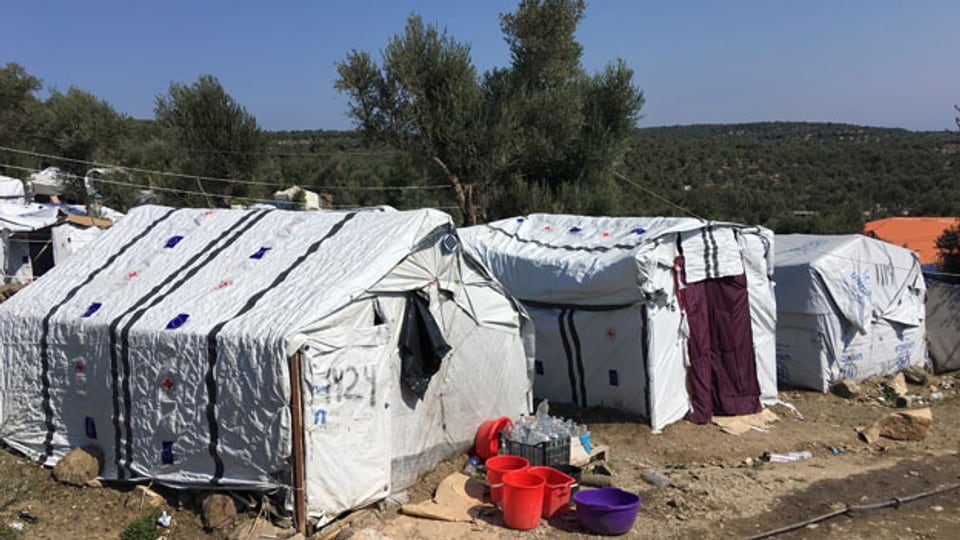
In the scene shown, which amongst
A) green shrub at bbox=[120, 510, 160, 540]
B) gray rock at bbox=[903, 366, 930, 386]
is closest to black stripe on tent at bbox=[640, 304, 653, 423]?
green shrub at bbox=[120, 510, 160, 540]

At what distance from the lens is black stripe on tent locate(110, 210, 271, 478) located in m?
7.03

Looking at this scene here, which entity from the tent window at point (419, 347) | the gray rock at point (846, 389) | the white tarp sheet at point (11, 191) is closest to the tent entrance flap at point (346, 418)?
the tent window at point (419, 347)

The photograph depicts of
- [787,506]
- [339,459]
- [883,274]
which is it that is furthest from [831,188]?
[339,459]

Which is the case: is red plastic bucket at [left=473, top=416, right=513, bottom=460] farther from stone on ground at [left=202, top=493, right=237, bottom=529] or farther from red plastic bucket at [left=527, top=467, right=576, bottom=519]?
stone on ground at [left=202, top=493, right=237, bottom=529]

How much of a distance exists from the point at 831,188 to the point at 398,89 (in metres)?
26.2

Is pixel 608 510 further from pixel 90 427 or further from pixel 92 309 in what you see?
pixel 92 309

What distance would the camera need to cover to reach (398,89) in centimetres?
1862

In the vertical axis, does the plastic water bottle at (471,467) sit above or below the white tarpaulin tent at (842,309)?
below

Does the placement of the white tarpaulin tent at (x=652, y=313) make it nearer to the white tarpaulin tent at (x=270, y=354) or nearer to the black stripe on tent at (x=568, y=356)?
the black stripe on tent at (x=568, y=356)

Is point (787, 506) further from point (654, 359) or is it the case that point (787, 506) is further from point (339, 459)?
point (339, 459)

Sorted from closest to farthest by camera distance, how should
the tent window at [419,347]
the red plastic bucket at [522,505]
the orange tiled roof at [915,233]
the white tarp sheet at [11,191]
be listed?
the red plastic bucket at [522,505], the tent window at [419,347], the orange tiled roof at [915,233], the white tarp sheet at [11,191]

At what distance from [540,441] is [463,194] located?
42.7 ft

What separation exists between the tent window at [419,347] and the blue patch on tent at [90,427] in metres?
3.22

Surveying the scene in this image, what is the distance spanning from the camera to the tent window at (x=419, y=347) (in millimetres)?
6945
